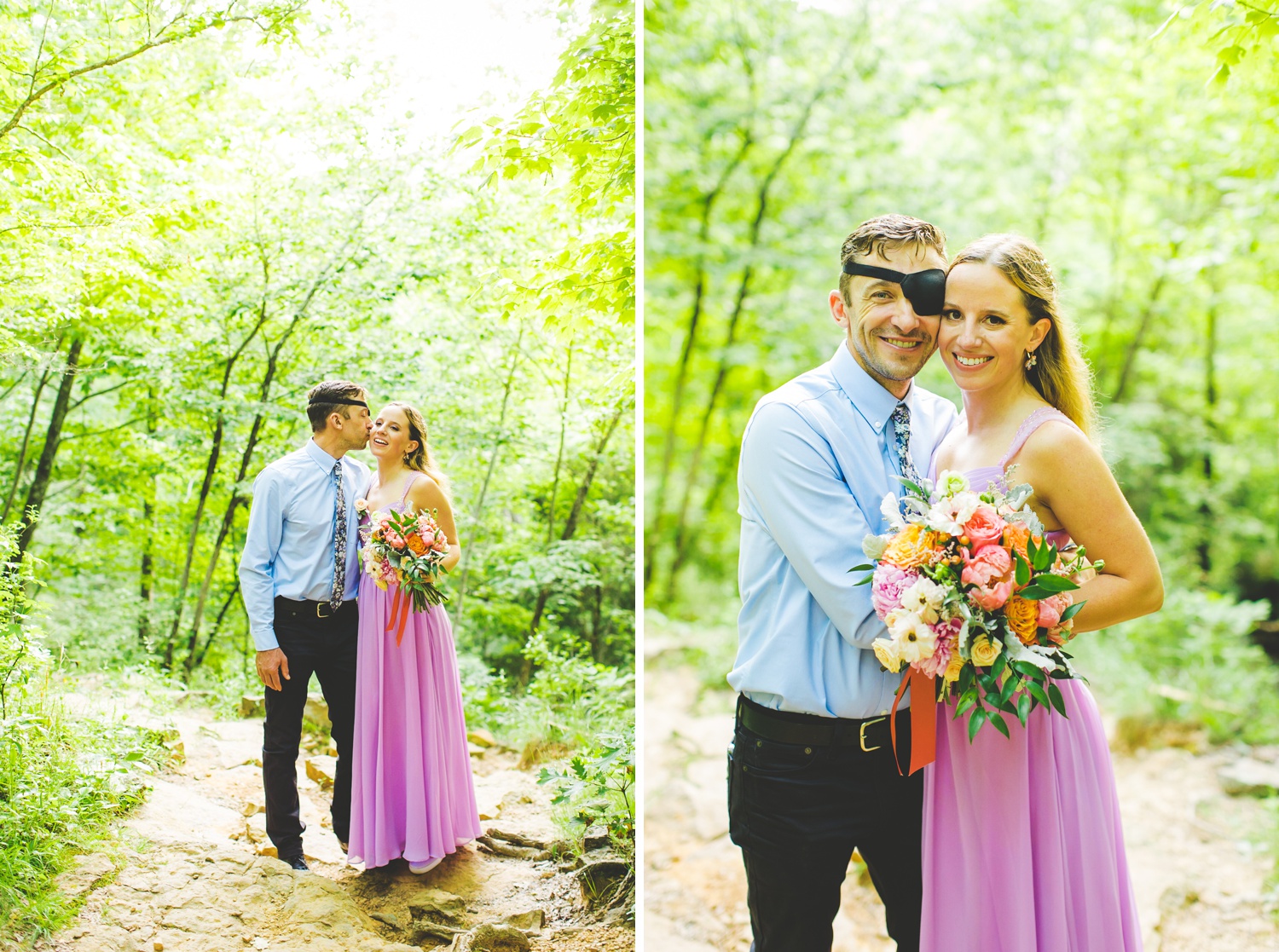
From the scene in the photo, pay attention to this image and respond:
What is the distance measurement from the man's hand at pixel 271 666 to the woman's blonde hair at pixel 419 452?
0.73m

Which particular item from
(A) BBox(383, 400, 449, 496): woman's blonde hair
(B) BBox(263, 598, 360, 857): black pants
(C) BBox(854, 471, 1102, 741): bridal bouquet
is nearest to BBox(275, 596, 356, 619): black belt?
(B) BBox(263, 598, 360, 857): black pants

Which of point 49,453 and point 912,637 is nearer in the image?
point 912,637

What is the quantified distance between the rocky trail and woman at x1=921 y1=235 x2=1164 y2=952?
1.33m

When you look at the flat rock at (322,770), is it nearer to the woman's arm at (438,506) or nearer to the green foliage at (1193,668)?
the woman's arm at (438,506)

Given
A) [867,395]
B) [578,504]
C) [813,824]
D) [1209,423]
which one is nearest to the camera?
[813,824]

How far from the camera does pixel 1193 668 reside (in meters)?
5.73

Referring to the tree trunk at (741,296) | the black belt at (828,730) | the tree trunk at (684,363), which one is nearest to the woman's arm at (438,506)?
the black belt at (828,730)

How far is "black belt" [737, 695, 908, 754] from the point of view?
1.74 m

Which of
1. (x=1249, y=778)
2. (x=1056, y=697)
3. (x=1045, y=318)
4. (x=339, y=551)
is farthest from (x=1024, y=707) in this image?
(x=1249, y=778)

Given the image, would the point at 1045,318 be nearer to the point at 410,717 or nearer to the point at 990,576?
the point at 990,576

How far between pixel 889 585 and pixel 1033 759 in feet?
1.82

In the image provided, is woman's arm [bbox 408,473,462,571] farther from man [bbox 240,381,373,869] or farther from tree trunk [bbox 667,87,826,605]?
tree trunk [bbox 667,87,826,605]

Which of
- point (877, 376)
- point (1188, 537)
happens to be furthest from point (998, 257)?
point (1188, 537)

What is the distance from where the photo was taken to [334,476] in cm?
272
